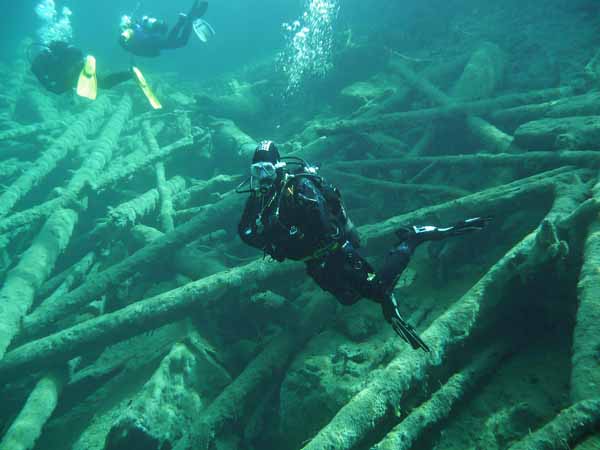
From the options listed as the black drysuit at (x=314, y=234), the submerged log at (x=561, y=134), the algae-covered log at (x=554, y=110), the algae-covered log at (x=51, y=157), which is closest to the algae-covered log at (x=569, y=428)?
the black drysuit at (x=314, y=234)

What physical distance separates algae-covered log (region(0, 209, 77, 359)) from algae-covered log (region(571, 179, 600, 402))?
19.8 ft

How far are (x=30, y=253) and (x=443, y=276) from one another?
6.65m

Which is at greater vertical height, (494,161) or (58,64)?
(58,64)

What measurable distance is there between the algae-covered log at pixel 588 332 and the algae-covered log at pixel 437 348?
0.87 feet

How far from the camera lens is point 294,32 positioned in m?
25.5

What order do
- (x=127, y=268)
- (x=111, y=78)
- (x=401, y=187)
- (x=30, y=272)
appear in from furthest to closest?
(x=111, y=78) → (x=30, y=272) → (x=401, y=187) → (x=127, y=268)

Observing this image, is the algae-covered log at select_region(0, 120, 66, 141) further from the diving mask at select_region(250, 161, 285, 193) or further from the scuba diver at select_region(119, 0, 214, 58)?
the diving mask at select_region(250, 161, 285, 193)

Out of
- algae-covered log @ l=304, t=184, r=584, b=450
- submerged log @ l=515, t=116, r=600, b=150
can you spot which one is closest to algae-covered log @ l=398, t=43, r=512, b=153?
submerged log @ l=515, t=116, r=600, b=150

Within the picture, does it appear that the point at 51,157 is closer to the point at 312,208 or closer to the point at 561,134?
the point at 312,208

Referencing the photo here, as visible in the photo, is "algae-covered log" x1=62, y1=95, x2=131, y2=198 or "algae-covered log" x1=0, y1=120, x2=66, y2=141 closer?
"algae-covered log" x1=62, y1=95, x2=131, y2=198

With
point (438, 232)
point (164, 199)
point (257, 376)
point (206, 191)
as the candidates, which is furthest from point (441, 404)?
point (164, 199)

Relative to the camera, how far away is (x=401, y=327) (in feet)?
9.27

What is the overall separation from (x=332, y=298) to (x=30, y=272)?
196 inches

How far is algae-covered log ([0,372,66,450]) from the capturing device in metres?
3.78
